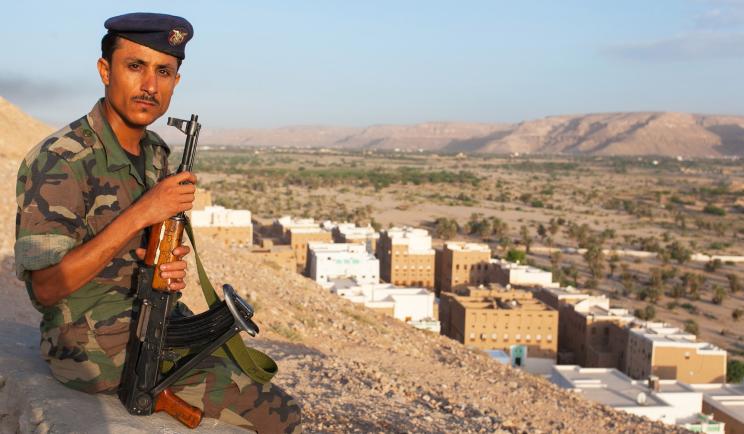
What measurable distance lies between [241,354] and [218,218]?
2492cm

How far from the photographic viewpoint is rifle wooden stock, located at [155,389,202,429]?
2367 millimetres

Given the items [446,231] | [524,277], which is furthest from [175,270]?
[446,231]

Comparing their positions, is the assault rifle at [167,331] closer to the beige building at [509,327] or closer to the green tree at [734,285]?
the beige building at [509,327]

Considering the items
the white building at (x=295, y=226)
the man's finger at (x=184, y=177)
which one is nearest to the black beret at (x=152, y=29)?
the man's finger at (x=184, y=177)

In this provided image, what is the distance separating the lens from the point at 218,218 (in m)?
26.7

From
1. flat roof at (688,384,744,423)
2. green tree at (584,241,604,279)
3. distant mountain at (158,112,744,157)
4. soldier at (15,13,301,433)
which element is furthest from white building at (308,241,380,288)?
distant mountain at (158,112,744,157)

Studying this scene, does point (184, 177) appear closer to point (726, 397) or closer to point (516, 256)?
point (726, 397)

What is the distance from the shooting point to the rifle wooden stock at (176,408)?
2367 millimetres

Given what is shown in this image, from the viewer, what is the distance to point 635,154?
140 m

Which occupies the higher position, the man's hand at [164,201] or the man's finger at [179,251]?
the man's hand at [164,201]

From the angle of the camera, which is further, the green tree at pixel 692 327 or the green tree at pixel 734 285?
the green tree at pixel 734 285

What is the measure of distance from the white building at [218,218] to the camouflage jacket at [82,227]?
2372cm

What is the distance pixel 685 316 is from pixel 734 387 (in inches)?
333

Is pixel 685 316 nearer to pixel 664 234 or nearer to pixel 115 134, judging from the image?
pixel 664 234
